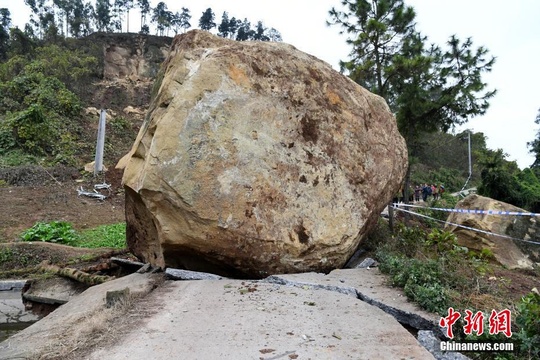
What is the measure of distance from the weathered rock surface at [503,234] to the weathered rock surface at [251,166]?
482 centimetres

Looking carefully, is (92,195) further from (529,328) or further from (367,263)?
(529,328)

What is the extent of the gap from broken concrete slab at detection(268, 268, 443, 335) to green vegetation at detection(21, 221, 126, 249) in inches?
207

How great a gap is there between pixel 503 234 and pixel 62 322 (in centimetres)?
943

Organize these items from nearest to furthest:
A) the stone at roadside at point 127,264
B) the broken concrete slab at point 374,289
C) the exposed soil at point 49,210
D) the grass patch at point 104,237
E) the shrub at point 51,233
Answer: the broken concrete slab at point 374,289, the stone at roadside at point 127,264, the exposed soil at point 49,210, the shrub at point 51,233, the grass patch at point 104,237

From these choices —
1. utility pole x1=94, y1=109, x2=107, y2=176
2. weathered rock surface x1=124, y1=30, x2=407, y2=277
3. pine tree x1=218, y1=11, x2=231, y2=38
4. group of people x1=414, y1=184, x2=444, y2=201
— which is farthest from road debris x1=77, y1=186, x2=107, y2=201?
pine tree x1=218, y1=11, x2=231, y2=38

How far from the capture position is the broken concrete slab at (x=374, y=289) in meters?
3.50

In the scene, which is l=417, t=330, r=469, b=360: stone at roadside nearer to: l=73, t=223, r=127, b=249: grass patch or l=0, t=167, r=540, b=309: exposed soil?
l=0, t=167, r=540, b=309: exposed soil

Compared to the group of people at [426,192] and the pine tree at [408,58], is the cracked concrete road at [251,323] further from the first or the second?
the group of people at [426,192]

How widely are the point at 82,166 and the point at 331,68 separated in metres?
14.0

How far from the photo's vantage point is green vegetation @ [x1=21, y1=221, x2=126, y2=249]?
859cm

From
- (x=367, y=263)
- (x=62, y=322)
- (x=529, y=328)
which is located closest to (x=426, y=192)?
(x=367, y=263)

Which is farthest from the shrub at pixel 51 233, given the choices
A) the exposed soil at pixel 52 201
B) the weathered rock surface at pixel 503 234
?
the weathered rock surface at pixel 503 234

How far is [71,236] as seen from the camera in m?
8.95

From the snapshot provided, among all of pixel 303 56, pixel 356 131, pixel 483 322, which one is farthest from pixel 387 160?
pixel 483 322
